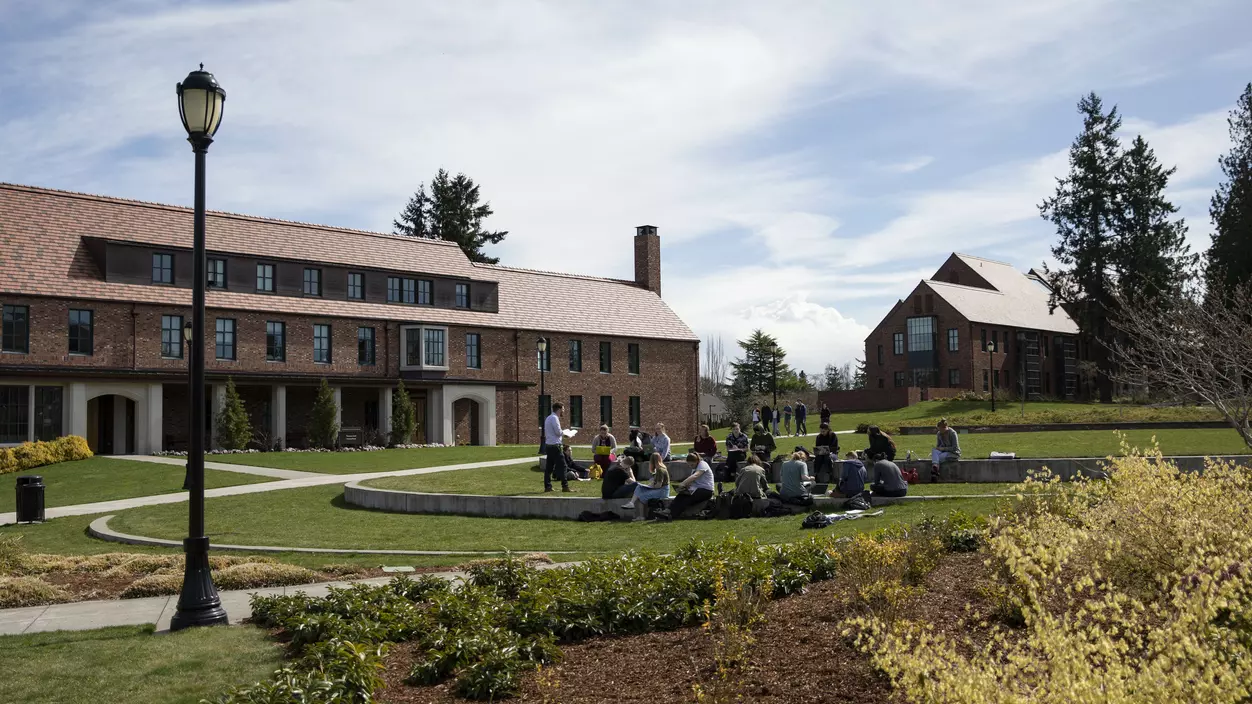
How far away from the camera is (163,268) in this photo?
133 ft

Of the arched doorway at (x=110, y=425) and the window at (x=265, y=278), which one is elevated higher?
the window at (x=265, y=278)

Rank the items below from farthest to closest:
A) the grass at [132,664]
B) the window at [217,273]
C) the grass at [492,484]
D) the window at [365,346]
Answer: the window at [365,346] < the window at [217,273] < the grass at [492,484] < the grass at [132,664]

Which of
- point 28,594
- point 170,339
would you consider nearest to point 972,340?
point 170,339

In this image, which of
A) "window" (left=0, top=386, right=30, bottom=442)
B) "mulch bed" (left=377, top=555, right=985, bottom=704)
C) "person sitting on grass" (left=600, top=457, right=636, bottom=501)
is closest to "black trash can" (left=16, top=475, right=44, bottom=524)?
"person sitting on grass" (left=600, top=457, right=636, bottom=501)

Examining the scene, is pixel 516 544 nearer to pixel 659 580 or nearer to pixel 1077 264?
pixel 659 580

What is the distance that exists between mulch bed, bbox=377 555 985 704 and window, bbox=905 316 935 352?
2586 inches

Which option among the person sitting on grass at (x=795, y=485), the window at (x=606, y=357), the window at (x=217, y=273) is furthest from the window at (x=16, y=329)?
the person sitting on grass at (x=795, y=485)

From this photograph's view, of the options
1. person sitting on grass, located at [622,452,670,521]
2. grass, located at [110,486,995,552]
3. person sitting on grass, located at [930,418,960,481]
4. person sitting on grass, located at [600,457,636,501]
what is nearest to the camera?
grass, located at [110,486,995,552]

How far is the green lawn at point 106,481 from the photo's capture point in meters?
25.3

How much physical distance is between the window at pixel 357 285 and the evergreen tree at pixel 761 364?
153 feet

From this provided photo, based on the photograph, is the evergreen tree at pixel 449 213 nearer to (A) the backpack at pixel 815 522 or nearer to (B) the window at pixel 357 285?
(B) the window at pixel 357 285

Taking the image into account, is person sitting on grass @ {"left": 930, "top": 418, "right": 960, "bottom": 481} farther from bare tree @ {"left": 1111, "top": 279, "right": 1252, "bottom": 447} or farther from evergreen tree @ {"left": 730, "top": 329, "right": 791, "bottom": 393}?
evergreen tree @ {"left": 730, "top": 329, "right": 791, "bottom": 393}

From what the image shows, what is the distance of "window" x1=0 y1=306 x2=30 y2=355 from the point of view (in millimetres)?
36000

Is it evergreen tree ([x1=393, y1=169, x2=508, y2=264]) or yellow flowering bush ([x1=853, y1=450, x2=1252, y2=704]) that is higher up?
evergreen tree ([x1=393, y1=169, x2=508, y2=264])
